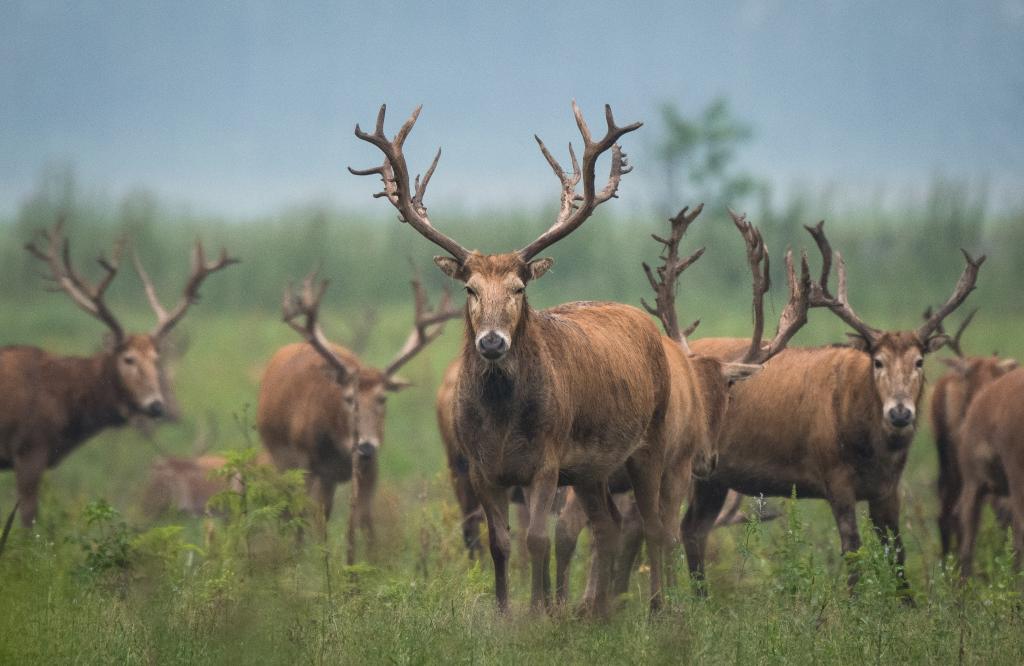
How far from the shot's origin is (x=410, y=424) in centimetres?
3322

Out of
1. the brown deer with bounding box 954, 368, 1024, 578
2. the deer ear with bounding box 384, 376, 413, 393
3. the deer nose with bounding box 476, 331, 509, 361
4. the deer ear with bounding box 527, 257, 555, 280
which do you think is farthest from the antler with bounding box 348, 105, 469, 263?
the deer ear with bounding box 384, 376, 413, 393

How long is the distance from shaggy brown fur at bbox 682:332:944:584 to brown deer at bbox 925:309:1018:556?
2230mm

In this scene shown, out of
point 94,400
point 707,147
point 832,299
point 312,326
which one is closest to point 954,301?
point 832,299

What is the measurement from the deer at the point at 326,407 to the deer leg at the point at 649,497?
15.8 feet

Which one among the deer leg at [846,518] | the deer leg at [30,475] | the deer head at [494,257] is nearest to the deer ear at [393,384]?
the deer leg at [30,475]

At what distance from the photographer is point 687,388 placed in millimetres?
10695

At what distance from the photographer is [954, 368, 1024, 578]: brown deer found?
39.4ft

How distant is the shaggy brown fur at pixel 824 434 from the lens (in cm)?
1145

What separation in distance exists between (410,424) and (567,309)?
912 inches

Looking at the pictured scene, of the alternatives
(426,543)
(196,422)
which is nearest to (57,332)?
(196,422)

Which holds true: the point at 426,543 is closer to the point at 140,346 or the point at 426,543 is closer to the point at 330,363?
the point at 330,363

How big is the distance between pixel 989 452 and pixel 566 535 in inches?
165

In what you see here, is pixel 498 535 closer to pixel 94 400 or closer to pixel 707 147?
pixel 94 400

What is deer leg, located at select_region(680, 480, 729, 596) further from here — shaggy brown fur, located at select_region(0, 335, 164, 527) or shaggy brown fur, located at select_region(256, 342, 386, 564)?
shaggy brown fur, located at select_region(0, 335, 164, 527)
